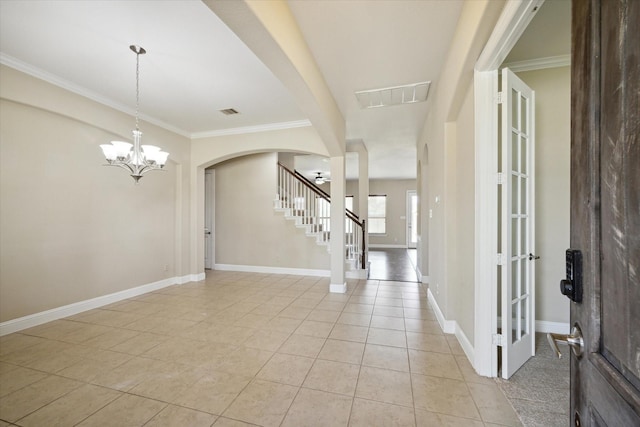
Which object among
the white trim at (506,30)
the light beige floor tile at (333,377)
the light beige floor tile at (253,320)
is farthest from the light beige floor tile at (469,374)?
the white trim at (506,30)

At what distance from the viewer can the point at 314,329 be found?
2957 millimetres

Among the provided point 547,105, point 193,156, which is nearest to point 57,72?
point 193,156

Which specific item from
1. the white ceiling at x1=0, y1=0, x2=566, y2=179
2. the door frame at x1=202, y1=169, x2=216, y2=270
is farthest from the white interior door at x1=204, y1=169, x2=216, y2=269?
the white ceiling at x1=0, y1=0, x2=566, y2=179

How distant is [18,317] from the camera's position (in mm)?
2912

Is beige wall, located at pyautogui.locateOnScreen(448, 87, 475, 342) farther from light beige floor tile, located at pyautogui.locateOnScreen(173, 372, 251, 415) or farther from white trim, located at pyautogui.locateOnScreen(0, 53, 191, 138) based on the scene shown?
white trim, located at pyautogui.locateOnScreen(0, 53, 191, 138)

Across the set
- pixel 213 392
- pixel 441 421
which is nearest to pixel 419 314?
pixel 441 421

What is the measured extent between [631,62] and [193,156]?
5.69 m

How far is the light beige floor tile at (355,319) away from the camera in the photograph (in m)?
3.12

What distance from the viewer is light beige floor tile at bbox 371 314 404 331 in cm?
301

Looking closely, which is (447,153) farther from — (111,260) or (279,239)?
(111,260)

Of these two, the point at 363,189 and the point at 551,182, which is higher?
the point at 363,189

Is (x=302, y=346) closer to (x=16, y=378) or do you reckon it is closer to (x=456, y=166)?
(x=16, y=378)

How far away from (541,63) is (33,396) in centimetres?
519

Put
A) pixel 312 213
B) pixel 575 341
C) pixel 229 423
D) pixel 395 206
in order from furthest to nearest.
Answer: pixel 395 206 → pixel 312 213 → pixel 229 423 → pixel 575 341
